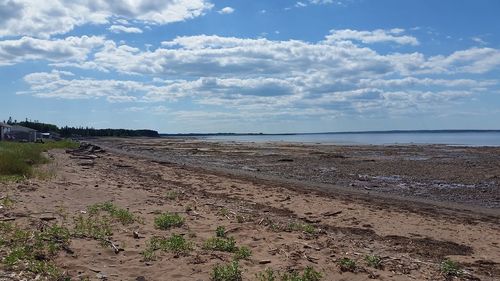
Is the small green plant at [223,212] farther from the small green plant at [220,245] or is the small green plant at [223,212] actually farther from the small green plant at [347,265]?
the small green plant at [347,265]

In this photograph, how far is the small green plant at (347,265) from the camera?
22.1 feet

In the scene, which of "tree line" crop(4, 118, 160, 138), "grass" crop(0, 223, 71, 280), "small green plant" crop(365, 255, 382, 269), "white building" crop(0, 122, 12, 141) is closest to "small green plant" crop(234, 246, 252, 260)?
"small green plant" crop(365, 255, 382, 269)

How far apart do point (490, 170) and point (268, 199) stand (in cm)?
1737

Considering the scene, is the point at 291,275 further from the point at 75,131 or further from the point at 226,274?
the point at 75,131

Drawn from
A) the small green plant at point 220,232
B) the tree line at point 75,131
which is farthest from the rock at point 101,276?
the tree line at point 75,131

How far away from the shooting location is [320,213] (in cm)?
1294

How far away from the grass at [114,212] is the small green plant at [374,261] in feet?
14.5

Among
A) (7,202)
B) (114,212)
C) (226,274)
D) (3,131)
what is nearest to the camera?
(226,274)

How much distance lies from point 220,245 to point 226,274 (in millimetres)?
1405

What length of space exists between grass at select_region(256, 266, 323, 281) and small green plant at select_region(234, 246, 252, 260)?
0.65 meters

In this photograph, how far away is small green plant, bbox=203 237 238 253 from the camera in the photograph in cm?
745

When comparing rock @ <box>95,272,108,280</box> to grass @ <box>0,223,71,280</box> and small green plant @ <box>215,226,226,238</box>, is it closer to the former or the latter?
grass @ <box>0,223,71,280</box>

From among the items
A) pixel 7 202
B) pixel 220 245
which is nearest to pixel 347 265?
pixel 220 245

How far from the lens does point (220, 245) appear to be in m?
7.52
